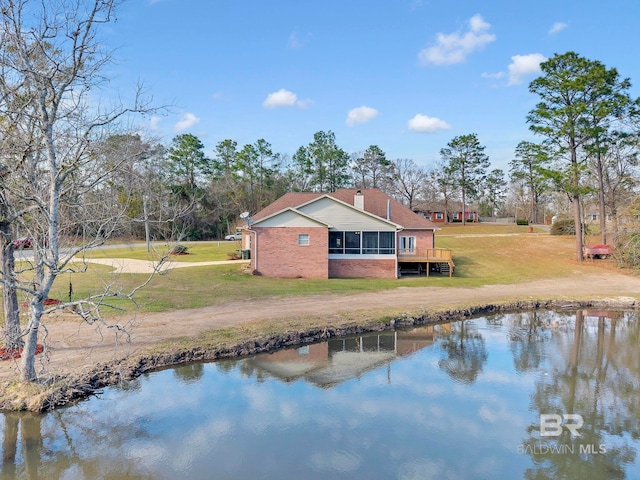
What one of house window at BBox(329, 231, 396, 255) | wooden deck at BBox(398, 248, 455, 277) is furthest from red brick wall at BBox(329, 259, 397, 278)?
wooden deck at BBox(398, 248, 455, 277)

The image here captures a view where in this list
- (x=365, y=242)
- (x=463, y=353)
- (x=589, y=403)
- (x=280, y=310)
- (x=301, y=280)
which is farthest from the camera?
(x=365, y=242)

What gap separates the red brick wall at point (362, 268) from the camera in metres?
27.3

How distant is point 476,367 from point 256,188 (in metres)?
51.0

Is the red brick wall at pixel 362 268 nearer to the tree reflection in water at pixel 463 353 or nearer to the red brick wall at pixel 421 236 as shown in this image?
the red brick wall at pixel 421 236

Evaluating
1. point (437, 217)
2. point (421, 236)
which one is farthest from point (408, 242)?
point (437, 217)

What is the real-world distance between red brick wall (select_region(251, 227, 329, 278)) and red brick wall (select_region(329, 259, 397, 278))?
1181mm

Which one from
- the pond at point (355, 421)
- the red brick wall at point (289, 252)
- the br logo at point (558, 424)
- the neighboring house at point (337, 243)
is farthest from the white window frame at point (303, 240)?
the br logo at point (558, 424)

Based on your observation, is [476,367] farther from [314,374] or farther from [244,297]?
[244,297]

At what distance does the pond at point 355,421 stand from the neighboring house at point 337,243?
12062 millimetres

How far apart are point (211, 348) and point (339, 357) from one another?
3964 mm

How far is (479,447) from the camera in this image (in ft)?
27.5

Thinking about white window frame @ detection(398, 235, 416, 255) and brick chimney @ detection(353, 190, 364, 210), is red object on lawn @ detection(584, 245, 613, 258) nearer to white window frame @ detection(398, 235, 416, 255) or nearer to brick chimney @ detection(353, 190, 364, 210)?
white window frame @ detection(398, 235, 416, 255)

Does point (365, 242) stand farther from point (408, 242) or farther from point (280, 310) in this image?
point (280, 310)

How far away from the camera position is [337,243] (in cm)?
2750
